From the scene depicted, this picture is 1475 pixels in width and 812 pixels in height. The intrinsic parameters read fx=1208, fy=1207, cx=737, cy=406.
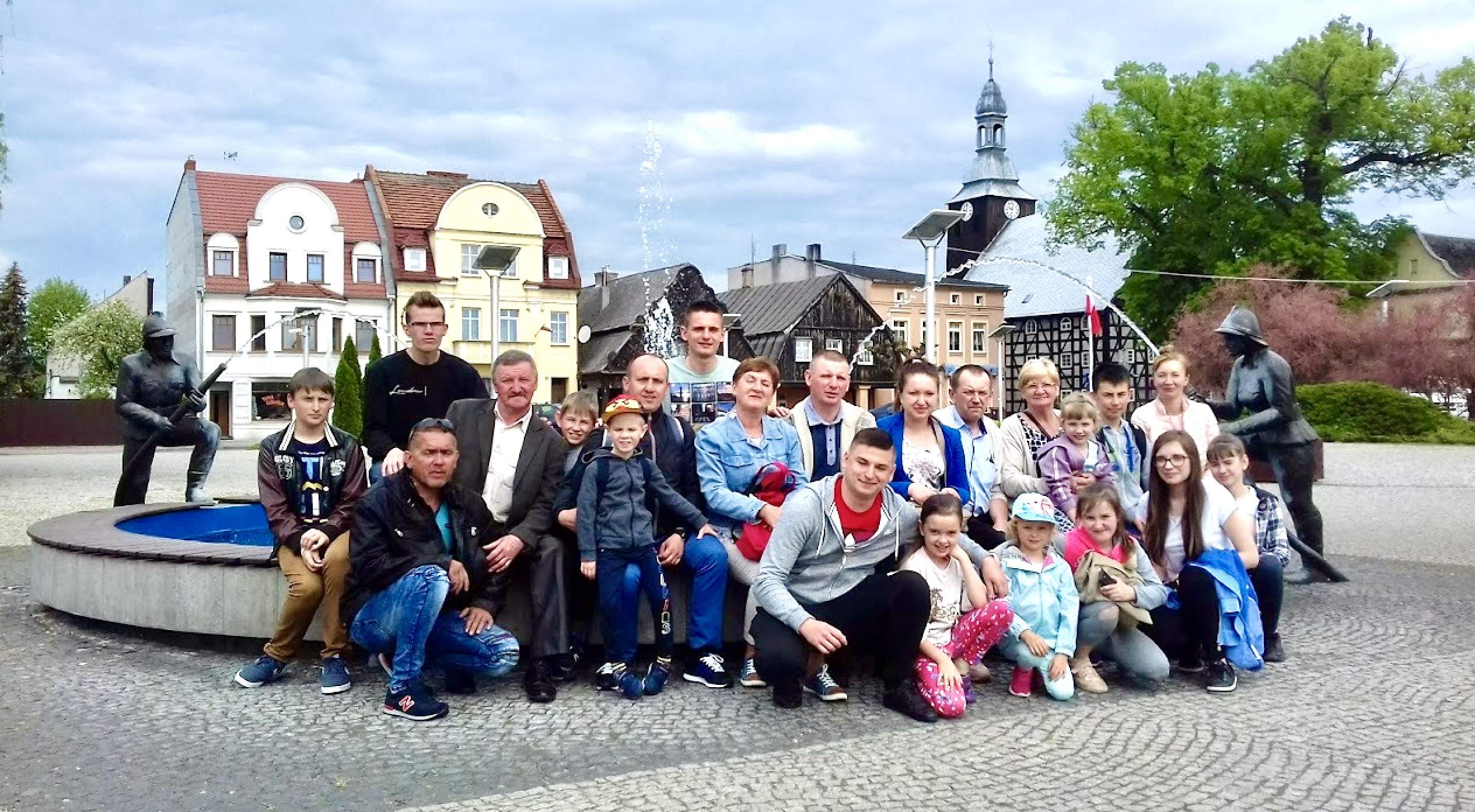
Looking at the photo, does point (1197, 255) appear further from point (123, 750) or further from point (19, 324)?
point (19, 324)

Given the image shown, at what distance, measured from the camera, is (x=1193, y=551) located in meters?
6.33

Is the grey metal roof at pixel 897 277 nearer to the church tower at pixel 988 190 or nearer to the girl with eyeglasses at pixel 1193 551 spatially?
A: the church tower at pixel 988 190

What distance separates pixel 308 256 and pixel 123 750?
45.9 metres

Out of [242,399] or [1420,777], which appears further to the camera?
[242,399]

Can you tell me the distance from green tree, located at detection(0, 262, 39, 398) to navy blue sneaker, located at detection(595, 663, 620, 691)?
50.9 metres

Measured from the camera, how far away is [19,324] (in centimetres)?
5144

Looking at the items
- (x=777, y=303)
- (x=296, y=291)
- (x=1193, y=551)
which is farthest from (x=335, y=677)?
(x=777, y=303)

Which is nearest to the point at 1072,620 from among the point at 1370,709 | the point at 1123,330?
the point at 1370,709

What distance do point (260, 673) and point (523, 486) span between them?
157 centimetres

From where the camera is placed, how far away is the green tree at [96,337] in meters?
56.5

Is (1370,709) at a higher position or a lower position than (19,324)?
lower

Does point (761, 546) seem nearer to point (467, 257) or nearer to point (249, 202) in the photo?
point (467, 257)

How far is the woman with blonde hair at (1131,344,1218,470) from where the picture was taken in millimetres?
8148

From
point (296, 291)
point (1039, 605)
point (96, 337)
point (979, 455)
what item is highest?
point (296, 291)
